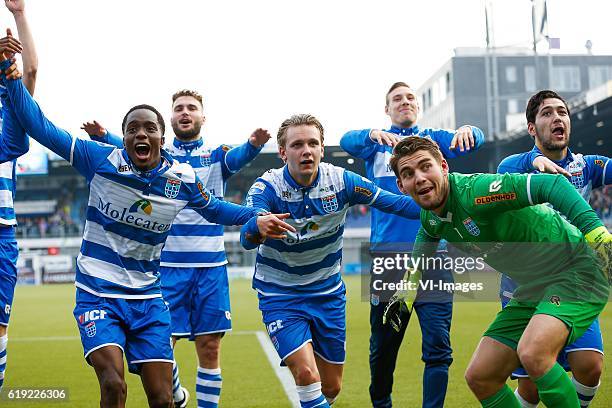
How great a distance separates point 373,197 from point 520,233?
1.30m

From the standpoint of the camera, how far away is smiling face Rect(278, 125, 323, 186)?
518 cm

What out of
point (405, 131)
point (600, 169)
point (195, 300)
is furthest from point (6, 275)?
point (600, 169)

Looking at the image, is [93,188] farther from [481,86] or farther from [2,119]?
[481,86]

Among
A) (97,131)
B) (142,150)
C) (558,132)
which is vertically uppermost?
(97,131)

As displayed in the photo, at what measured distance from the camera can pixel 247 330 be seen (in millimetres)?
14430

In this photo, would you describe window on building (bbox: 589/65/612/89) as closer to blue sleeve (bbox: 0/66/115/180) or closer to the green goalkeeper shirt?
the green goalkeeper shirt

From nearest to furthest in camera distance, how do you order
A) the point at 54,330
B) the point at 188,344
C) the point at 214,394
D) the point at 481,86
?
the point at 214,394, the point at 188,344, the point at 54,330, the point at 481,86

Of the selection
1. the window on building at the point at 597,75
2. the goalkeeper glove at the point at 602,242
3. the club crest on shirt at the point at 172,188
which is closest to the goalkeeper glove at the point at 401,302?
the goalkeeper glove at the point at 602,242

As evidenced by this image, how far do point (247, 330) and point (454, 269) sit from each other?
8952mm

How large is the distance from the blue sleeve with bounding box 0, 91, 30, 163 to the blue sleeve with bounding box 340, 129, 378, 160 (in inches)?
99.8

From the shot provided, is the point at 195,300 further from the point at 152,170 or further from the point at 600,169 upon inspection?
the point at 600,169

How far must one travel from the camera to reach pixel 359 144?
6246 mm

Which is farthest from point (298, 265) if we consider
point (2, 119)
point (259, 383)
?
point (259, 383)

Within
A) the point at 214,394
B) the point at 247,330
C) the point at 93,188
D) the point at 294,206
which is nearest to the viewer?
the point at 93,188
